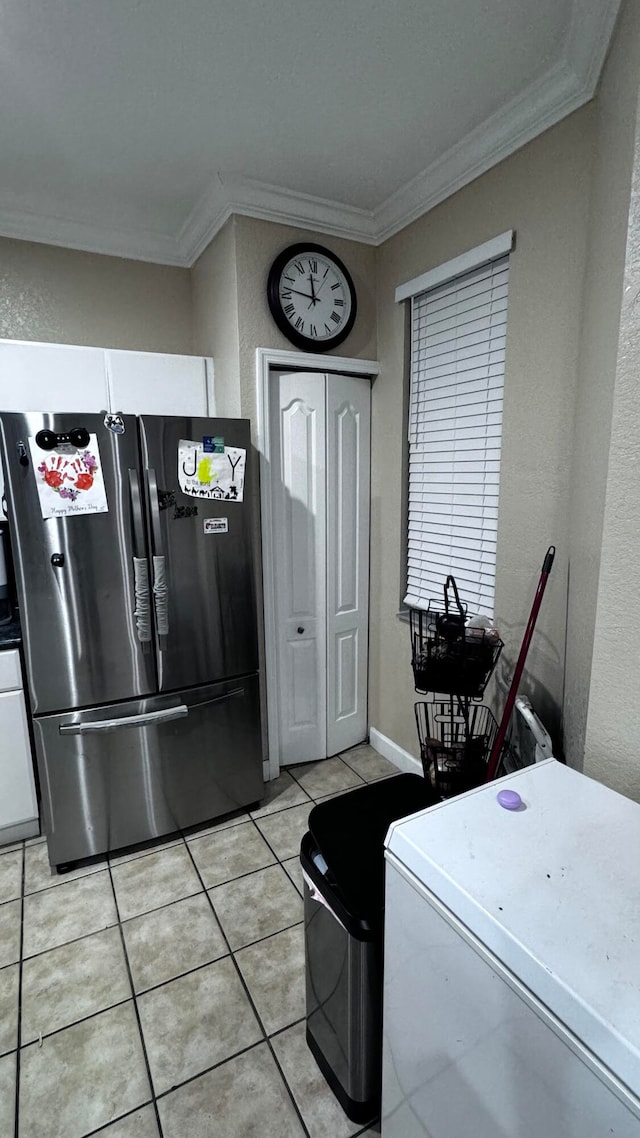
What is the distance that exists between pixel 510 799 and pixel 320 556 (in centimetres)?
176

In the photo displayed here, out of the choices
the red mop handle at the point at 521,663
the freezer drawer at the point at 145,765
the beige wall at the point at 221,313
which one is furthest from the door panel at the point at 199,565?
the red mop handle at the point at 521,663

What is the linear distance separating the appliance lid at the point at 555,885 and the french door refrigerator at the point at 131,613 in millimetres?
1407

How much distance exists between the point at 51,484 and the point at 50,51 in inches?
49.2

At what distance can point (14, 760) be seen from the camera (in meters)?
2.17

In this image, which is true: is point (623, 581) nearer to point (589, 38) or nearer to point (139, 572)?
point (589, 38)

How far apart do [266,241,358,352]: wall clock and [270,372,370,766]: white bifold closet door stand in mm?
187

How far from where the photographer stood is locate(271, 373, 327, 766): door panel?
8.16 ft

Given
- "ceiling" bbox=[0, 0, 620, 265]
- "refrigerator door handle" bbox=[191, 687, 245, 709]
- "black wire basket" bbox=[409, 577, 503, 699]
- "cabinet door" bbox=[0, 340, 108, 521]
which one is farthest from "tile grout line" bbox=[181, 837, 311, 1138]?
"ceiling" bbox=[0, 0, 620, 265]

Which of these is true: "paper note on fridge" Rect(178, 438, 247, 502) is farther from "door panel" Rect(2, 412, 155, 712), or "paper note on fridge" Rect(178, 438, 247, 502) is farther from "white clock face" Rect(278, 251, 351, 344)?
"white clock face" Rect(278, 251, 351, 344)

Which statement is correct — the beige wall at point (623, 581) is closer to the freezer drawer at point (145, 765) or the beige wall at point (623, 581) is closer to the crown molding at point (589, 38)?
the crown molding at point (589, 38)

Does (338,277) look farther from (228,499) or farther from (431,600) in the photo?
(431,600)

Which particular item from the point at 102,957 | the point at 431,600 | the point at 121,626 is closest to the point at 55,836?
the point at 102,957

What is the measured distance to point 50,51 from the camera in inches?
59.1

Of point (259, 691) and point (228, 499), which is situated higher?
point (228, 499)
